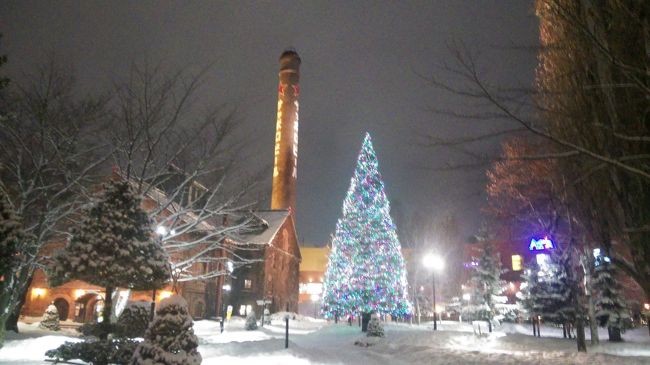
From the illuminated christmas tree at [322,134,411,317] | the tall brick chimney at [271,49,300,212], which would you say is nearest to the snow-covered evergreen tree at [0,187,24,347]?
the illuminated christmas tree at [322,134,411,317]

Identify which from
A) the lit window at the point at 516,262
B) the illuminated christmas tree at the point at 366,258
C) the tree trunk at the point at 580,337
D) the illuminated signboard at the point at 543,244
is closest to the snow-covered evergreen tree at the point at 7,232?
the tree trunk at the point at 580,337

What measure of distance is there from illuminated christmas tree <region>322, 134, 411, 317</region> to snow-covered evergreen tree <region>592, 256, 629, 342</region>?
10.4m

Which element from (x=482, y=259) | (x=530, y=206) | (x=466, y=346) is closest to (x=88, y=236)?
(x=466, y=346)

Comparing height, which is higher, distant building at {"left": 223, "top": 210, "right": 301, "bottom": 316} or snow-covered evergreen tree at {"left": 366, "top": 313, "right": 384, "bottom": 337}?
distant building at {"left": 223, "top": 210, "right": 301, "bottom": 316}

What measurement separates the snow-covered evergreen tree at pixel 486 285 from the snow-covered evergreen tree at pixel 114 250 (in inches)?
1149

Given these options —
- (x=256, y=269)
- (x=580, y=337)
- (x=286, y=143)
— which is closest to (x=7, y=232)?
(x=580, y=337)

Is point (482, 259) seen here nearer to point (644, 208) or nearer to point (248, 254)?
point (248, 254)

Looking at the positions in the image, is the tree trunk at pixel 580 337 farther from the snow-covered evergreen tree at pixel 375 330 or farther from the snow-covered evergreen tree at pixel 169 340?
the snow-covered evergreen tree at pixel 169 340

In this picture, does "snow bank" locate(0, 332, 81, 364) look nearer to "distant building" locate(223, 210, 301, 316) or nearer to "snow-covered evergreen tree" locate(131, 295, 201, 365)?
"snow-covered evergreen tree" locate(131, 295, 201, 365)

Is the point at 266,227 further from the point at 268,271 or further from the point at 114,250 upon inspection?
the point at 114,250

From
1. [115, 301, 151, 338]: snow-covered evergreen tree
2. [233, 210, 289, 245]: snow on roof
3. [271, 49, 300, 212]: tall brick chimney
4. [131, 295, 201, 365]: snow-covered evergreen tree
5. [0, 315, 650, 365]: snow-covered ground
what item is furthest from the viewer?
[271, 49, 300, 212]: tall brick chimney

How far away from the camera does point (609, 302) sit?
24922 mm

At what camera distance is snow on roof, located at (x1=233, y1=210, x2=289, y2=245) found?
45.2 meters

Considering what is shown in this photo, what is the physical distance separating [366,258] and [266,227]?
69.0 feet
